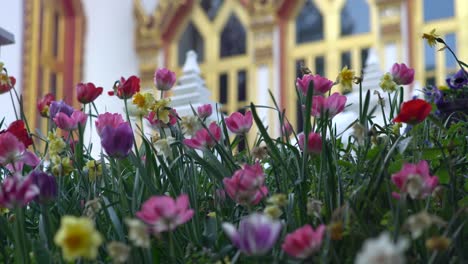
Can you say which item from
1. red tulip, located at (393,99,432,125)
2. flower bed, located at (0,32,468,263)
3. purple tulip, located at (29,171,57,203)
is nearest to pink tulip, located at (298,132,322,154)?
flower bed, located at (0,32,468,263)

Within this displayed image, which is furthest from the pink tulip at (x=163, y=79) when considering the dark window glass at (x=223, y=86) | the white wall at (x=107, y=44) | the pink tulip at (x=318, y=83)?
the white wall at (x=107, y=44)

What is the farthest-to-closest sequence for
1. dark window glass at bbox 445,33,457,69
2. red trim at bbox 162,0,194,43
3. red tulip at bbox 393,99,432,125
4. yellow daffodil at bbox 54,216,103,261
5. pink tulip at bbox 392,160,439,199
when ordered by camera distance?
red trim at bbox 162,0,194,43, dark window glass at bbox 445,33,457,69, red tulip at bbox 393,99,432,125, pink tulip at bbox 392,160,439,199, yellow daffodil at bbox 54,216,103,261

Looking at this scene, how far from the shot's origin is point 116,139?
628mm

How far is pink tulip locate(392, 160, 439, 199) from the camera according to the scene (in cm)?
47

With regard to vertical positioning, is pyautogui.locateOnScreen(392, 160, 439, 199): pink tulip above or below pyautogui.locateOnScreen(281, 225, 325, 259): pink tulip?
above

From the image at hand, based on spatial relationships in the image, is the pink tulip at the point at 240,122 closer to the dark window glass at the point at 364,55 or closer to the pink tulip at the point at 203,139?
the pink tulip at the point at 203,139

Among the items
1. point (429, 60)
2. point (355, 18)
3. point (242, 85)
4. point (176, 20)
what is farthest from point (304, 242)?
point (176, 20)

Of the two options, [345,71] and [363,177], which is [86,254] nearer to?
[363,177]

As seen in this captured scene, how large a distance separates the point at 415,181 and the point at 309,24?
18.9ft

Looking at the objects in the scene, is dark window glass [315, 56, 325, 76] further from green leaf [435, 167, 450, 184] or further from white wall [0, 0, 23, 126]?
green leaf [435, 167, 450, 184]

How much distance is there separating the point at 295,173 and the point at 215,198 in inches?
3.9

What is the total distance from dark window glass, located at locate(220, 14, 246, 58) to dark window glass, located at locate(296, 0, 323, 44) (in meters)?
0.52

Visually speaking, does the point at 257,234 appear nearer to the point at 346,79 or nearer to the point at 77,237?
the point at 77,237

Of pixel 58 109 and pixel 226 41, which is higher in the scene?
pixel 226 41
